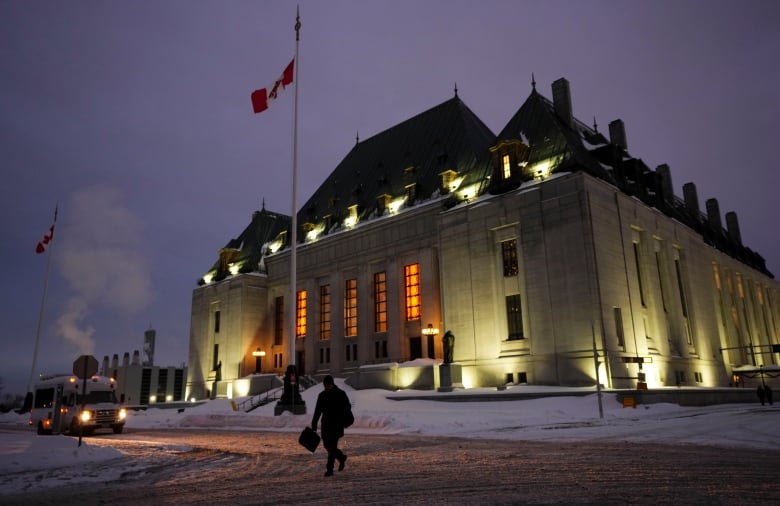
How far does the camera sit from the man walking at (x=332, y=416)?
381 inches

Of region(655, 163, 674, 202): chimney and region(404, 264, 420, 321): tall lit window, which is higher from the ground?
region(655, 163, 674, 202): chimney

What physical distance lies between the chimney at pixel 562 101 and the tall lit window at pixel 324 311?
25.6m

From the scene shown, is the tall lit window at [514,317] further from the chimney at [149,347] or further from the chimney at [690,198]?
the chimney at [149,347]

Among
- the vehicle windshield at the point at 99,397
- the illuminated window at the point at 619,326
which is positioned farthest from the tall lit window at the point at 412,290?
the vehicle windshield at the point at 99,397

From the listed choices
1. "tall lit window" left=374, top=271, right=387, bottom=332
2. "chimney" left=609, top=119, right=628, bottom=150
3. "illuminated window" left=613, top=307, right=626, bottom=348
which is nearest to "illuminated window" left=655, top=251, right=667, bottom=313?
"illuminated window" left=613, top=307, right=626, bottom=348

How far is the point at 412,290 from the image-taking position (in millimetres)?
46469

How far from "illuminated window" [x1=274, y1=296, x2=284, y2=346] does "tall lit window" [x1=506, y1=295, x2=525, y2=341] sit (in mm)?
27780

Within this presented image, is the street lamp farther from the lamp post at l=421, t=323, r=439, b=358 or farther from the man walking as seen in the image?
the man walking

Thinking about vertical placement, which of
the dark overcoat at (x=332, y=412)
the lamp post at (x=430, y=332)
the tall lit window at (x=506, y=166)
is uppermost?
the tall lit window at (x=506, y=166)

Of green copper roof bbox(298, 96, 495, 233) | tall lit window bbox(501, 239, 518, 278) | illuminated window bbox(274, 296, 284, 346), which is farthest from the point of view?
illuminated window bbox(274, 296, 284, 346)

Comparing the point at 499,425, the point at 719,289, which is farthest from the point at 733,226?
the point at 499,425

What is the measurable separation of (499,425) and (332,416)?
12.7 meters

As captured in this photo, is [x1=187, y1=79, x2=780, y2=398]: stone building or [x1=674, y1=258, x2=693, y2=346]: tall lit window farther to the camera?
[x1=674, y1=258, x2=693, y2=346]: tall lit window

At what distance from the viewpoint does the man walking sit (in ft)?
31.8
